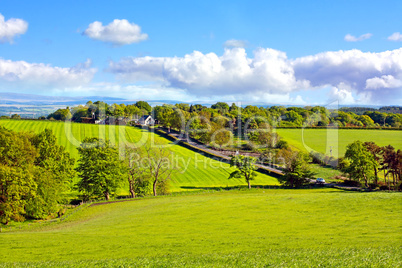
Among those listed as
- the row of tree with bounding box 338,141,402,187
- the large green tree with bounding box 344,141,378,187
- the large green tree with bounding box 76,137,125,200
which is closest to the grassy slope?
the large green tree with bounding box 76,137,125,200

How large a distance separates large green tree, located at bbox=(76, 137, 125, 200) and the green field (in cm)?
7319

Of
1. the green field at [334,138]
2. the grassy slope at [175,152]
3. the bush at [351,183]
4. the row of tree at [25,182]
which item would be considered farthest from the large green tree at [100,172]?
the green field at [334,138]

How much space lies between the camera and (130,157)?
5819cm

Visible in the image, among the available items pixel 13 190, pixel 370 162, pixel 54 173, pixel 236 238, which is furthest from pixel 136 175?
pixel 370 162

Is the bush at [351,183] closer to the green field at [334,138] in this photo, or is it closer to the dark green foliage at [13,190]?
the green field at [334,138]

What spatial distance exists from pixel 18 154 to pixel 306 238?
130 feet

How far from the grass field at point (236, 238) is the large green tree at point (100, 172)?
1591 centimetres

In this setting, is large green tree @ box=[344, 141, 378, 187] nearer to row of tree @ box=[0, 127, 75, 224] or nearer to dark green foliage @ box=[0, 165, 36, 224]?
row of tree @ box=[0, 127, 75, 224]

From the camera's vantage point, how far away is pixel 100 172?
53594 mm

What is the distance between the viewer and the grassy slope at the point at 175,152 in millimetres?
73188

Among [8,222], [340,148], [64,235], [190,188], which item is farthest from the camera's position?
[340,148]

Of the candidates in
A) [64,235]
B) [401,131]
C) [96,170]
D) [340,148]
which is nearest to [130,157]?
[96,170]

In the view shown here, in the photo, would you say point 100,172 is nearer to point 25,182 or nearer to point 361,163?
point 25,182

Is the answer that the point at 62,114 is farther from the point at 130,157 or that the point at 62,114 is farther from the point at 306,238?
the point at 306,238
